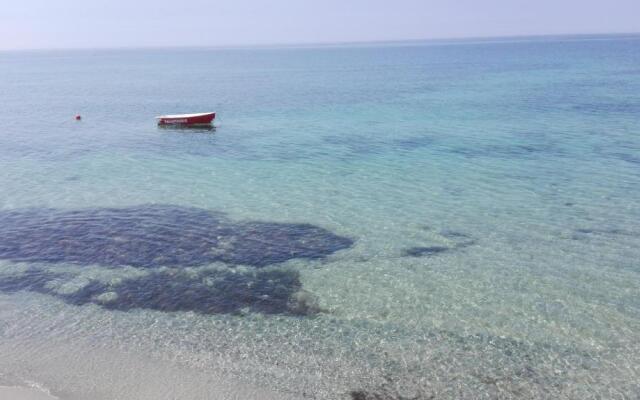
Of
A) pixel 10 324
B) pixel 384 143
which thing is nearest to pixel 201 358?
pixel 10 324

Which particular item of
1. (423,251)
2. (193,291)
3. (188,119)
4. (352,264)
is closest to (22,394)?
(193,291)

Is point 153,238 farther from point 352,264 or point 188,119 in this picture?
point 188,119

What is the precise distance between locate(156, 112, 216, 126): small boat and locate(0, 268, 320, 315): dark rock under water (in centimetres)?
3154

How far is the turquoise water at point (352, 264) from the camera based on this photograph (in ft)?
44.9

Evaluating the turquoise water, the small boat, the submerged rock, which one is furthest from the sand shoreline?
the small boat

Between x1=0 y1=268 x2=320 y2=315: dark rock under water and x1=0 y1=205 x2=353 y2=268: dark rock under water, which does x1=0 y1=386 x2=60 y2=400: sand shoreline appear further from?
x1=0 y1=205 x2=353 y2=268: dark rock under water

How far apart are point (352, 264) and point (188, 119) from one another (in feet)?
112

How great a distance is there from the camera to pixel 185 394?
12797 millimetres

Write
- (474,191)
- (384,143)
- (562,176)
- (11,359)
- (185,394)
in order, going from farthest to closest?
1. (384,143)
2. (562,176)
3. (474,191)
4. (11,359)
5. (185,394)

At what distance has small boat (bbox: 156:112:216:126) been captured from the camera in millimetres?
49594

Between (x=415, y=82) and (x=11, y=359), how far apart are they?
83.5m

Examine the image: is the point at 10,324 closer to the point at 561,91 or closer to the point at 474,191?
the point at 474,191

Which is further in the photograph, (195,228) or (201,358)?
(195,228)

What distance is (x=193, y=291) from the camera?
59.7 feet
